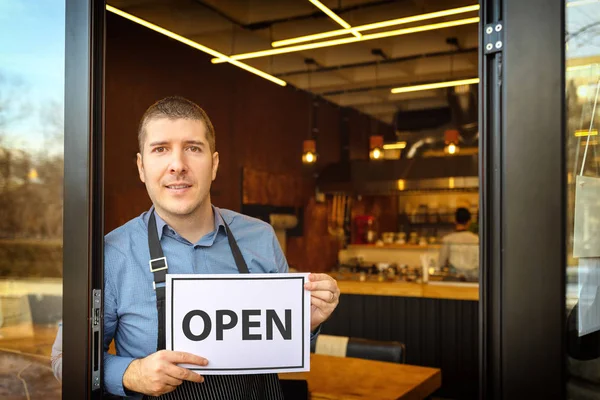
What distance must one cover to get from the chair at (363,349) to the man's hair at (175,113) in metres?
1.66

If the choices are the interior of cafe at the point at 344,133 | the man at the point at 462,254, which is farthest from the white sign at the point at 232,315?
the man at the point at 462,254

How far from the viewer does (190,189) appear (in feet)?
5.79

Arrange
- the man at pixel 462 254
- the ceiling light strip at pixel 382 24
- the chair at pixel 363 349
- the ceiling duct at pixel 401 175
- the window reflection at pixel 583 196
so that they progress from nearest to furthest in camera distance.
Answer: the window reflection at pixel 583 196
the chair at pixel 363 349
the ceiling light strip at pixel 382 24
the man at pixel 462 254
the ceiling duct at pixel 401 175

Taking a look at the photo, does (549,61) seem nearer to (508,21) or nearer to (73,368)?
(508,21)

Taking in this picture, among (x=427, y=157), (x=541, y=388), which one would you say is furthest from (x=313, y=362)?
(x=427, y=157)

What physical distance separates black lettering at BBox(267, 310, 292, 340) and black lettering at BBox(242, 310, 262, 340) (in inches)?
1.2

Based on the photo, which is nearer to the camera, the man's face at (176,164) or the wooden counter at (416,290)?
the man's face at (176,164)

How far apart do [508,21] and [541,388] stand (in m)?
0.72

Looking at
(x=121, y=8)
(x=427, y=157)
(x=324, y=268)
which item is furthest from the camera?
(x=324, y=268)

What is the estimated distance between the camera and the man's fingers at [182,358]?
1590 millimetres

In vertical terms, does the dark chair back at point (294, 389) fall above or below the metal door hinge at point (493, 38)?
below

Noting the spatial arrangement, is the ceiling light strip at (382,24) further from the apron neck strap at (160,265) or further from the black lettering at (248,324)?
the black lettering at (248,324)

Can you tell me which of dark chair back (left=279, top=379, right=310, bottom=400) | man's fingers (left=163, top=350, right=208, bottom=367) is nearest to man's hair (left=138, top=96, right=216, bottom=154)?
man's fingers (left=163, top=350, right=208, bottom=367)

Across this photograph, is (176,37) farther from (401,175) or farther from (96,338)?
(401,175)
